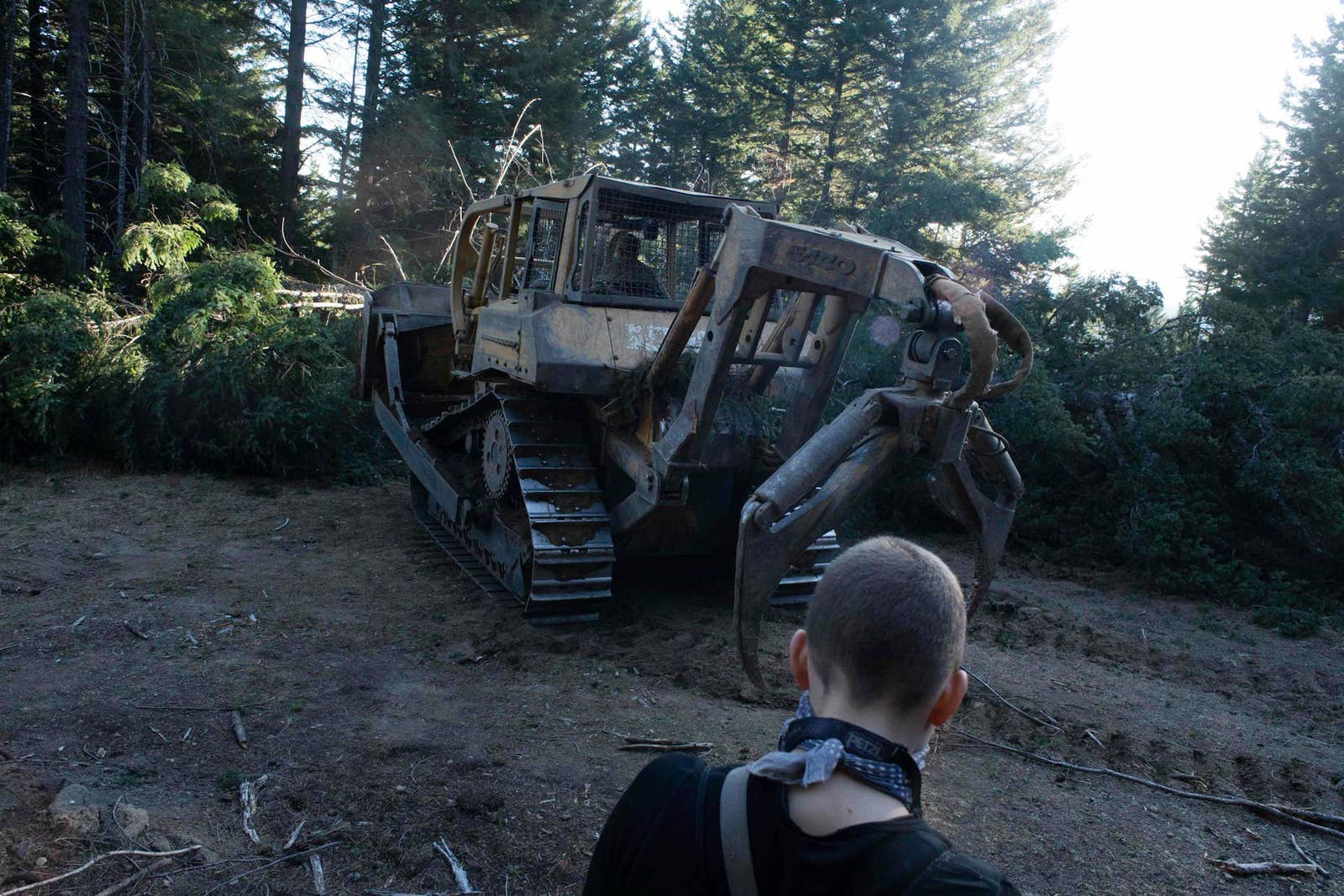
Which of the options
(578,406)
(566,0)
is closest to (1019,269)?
(566,0)

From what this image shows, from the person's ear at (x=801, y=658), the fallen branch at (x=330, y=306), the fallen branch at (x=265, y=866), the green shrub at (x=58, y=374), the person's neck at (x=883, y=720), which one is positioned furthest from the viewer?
the fallen branch at (x=330, y=306)

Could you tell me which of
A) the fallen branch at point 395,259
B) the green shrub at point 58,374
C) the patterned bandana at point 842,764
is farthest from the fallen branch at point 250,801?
the fallen branch at point 395,259

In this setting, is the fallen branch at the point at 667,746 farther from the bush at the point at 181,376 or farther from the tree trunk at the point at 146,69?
the tree trunk at the point at 146,69

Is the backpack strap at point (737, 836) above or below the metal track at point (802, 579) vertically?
above

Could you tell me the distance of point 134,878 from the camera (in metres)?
3.12

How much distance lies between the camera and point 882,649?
133 cm

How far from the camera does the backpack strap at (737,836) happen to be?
1.24 meters

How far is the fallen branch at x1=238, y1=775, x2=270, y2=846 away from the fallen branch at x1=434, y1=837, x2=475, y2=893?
65 cm

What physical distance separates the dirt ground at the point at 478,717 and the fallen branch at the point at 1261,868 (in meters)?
0.06

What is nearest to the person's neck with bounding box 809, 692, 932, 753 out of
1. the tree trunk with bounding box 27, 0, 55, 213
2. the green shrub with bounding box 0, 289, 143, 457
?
the green shrub with bounding box 0, 289, 143, 457

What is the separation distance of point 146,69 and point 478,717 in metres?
12.5

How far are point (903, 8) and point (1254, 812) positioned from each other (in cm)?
1881

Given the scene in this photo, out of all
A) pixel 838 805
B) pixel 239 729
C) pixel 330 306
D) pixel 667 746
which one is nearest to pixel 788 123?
pixel 330 306

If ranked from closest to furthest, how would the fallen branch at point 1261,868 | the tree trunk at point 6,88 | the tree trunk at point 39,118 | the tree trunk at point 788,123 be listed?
the fallen branch at point 1261,868 < the tree trunk at point 6,88 < the tree trunk at point 39,118 < the tree trunk at point 788,123
